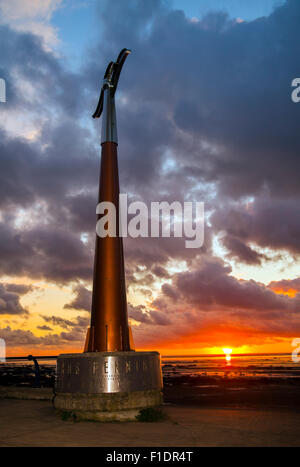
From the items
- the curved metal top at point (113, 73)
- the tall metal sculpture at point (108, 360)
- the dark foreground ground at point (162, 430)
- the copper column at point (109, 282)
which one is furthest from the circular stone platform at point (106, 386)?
the curved metal top at point (113, 73)

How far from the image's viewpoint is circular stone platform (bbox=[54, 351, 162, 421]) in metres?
12.1

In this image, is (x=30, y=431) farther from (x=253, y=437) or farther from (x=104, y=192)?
(x=104, y=192)

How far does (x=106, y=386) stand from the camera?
40.3ft

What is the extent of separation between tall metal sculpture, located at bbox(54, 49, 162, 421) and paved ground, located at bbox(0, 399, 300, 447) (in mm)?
720

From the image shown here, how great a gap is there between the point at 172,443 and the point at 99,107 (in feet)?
53.0

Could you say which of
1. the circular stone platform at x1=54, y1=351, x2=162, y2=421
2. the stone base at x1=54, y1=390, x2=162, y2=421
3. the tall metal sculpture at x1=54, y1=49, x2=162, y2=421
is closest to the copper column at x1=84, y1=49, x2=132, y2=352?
the tall metal sculpture at x1=54, y1=49, x2=162, y2=421

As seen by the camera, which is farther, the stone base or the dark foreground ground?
the stone base

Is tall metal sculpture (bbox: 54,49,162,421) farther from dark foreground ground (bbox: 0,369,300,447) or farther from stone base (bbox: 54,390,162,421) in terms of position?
dark foreground ground (bbox: 0,369,300,447)

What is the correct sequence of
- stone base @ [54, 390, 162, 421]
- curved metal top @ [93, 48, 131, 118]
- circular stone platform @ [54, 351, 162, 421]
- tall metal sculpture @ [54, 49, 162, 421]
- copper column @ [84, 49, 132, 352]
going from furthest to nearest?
curved metal top @ [93, 48, 131, 118] → copper column @ [84, 49, 132, 352] → tall metal sculpture @ [54, 49, 162, 421] → circular stone platform @ [54, 351, 162, 421] → stone base @ [54, 390, 162, 421]

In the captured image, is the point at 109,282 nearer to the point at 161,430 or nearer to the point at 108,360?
the point at 108,360

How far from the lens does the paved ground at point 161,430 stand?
29.6 ft

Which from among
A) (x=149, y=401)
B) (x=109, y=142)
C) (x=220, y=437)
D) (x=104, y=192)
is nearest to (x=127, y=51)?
(x=109, y=142)

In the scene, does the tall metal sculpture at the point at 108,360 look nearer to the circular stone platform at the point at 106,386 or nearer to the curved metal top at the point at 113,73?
the circular stone platform at the point at 106,386
